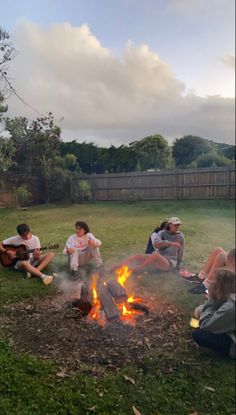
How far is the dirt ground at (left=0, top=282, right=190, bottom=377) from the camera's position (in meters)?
2.36

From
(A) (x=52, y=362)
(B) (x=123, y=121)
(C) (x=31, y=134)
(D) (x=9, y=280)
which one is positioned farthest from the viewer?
(D) (x=9, y=280)

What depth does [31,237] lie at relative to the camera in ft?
13.2

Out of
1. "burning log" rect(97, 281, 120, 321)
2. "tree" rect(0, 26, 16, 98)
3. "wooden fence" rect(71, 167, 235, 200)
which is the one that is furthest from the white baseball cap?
"tree" rect(0, 26, 16, 98)

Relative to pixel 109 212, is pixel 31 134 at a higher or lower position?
higher

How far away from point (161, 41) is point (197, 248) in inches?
81.5

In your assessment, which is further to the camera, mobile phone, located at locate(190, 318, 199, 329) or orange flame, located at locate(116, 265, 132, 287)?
orange flame, located at locate(116, 265, 132, 287)

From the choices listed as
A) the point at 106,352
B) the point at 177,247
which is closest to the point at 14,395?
the point at 106,352

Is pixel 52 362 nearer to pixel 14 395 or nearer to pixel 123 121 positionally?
pixel 14 395

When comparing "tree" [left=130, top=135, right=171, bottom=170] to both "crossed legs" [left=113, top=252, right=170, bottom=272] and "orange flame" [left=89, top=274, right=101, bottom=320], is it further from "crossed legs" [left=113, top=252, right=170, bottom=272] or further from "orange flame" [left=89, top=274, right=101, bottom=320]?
"crossed legs" [left=113, top=252, right=170, bottom=272]

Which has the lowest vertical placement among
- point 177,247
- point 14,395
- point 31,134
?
point 14,395

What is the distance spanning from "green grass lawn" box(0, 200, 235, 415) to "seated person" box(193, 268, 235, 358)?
8 cm

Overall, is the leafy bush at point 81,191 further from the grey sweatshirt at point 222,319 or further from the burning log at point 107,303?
the grey sweatshirt at point 222,319

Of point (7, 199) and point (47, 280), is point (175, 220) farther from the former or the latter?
point (7, 199)

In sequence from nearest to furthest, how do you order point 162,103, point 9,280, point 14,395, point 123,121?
1. point 14,395
2. point 162,103
3. point 123,121
4. point 9,280
